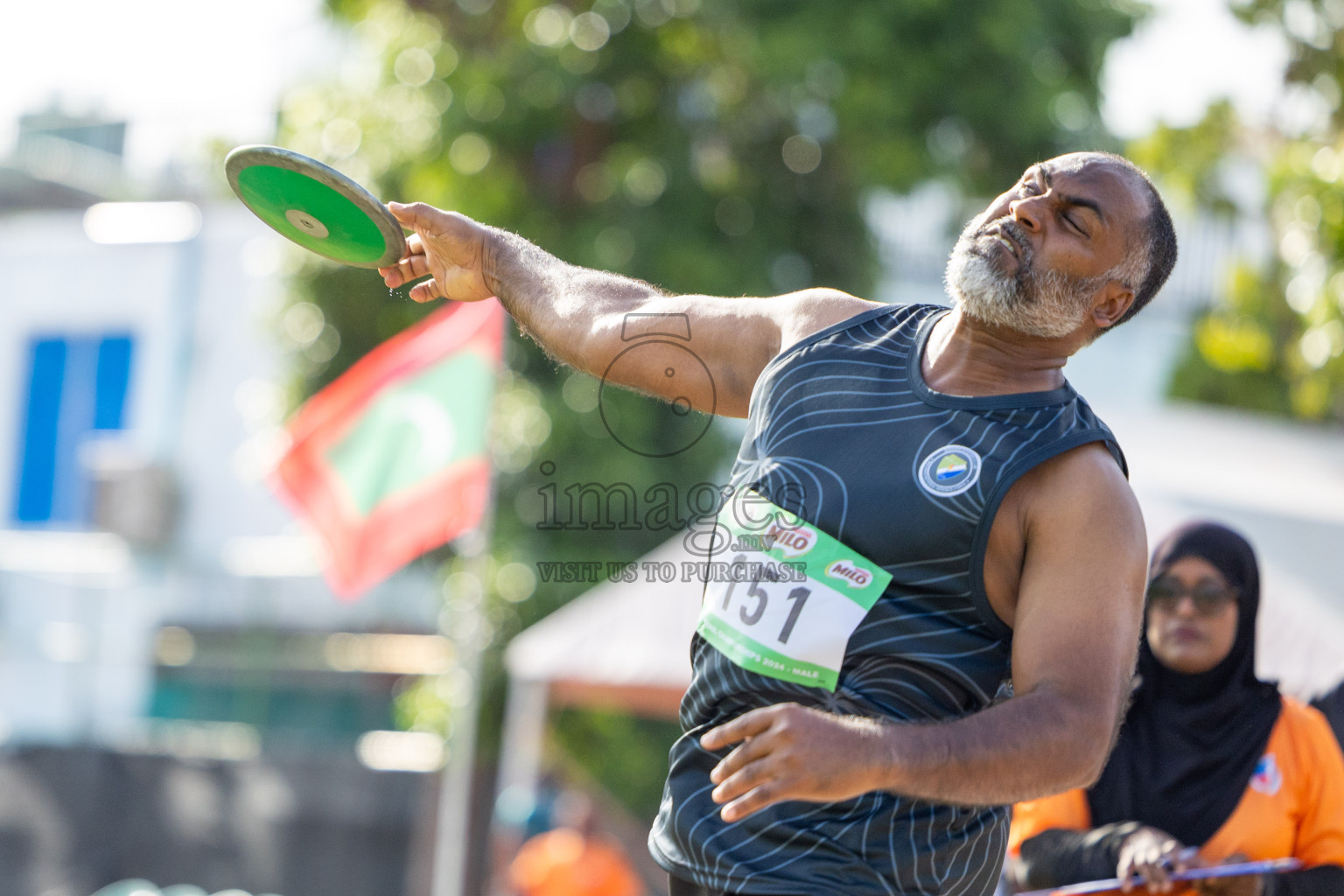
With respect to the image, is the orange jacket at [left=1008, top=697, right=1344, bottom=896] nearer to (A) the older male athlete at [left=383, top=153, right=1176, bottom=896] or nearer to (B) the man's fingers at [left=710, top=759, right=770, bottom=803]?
(A) the older male athlete at [left=383, top=153, right=1176, bottom=896]

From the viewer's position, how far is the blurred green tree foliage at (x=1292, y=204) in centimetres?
594

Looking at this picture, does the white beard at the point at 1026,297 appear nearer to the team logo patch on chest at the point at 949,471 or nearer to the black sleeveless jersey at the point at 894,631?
the black sleeveless jersey at the point at 894,631


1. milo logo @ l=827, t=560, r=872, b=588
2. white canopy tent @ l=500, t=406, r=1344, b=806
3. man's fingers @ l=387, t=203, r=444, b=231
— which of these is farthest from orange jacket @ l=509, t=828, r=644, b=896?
milo logo @ l=827, t=560, r=872, b=588

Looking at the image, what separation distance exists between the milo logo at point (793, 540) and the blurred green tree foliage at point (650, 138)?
6.28 meters

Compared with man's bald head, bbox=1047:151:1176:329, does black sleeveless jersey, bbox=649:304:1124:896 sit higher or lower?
lower

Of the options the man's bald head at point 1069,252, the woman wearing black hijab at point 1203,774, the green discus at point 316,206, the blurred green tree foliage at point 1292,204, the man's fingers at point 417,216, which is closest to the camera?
the man's bald head at point 1069,252

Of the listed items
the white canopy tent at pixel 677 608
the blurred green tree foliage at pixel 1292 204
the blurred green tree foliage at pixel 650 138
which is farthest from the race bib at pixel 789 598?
the blurred green tree foliage at pixel 650 138

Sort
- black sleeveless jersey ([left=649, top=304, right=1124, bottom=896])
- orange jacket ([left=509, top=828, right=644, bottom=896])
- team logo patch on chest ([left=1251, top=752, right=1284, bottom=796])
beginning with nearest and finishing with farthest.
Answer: black sleeveless jersey ([left=649, top=304, right=1124, bottom=896]) < team logo patch on chest ([left=1251, top=752, right=1284, bottom=796]) < orange jacket ([left=509, top=828, right=644, bottom=896])

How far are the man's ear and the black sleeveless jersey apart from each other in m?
0.12

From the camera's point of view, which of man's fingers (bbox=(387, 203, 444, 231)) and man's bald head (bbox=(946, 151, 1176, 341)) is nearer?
man's bald head (bbox=(946, 151, 1176, 341))

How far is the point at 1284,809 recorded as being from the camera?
3111 millimetres

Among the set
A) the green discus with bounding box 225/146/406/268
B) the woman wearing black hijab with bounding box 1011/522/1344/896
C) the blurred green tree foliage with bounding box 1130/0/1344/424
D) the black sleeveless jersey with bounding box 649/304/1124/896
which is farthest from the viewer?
the blurred green tree foliage with bounding box 1130/0/1344/424

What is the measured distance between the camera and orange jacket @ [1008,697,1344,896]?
10.1 ft

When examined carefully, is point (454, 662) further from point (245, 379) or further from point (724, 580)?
point (724, 580)
